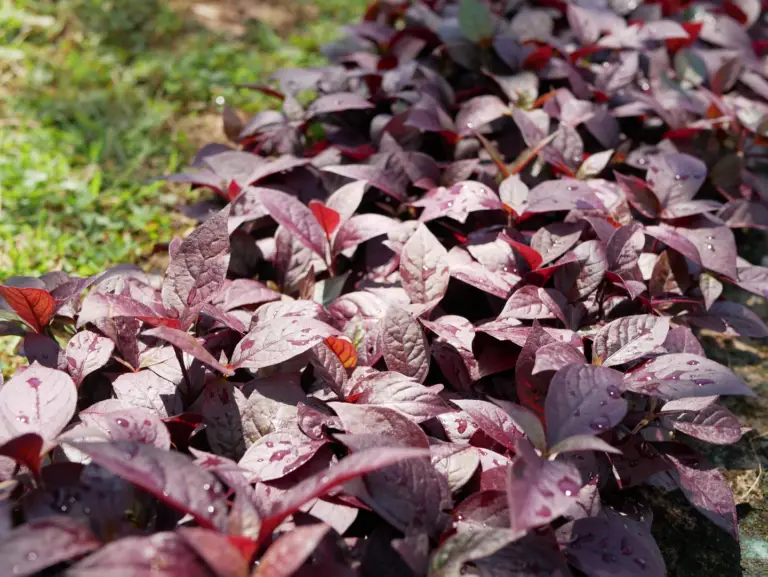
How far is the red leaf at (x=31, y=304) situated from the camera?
1406 millimetres

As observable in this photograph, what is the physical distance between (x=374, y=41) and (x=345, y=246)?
1.36 metres

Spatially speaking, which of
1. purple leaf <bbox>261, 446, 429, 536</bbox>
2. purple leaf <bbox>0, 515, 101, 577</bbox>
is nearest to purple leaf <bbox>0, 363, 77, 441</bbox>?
purple leaf <bbox>0, 515, 101, 577</bbox>

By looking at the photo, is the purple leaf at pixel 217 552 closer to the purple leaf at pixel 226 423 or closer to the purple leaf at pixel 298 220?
the purple leaf at pixel 226 423

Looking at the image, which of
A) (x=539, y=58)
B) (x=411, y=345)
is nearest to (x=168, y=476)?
(x=411, y=345)

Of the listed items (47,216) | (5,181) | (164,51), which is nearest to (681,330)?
(47,216)

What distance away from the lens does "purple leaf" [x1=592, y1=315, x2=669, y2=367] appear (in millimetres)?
1383

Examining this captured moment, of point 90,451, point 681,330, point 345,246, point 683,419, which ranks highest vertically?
point 90,451

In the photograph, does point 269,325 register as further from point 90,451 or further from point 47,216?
point 47,216

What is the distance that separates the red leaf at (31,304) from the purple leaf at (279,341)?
1.48 ft

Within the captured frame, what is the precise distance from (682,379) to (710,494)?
0.29 meters

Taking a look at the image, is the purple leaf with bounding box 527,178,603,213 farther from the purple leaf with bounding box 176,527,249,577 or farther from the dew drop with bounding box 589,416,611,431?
the purple leaf with bounding box 176,527,249,577

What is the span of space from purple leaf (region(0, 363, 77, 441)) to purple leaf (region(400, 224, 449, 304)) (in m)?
0.76

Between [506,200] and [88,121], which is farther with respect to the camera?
[88,121]

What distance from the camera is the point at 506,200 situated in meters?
1.77
